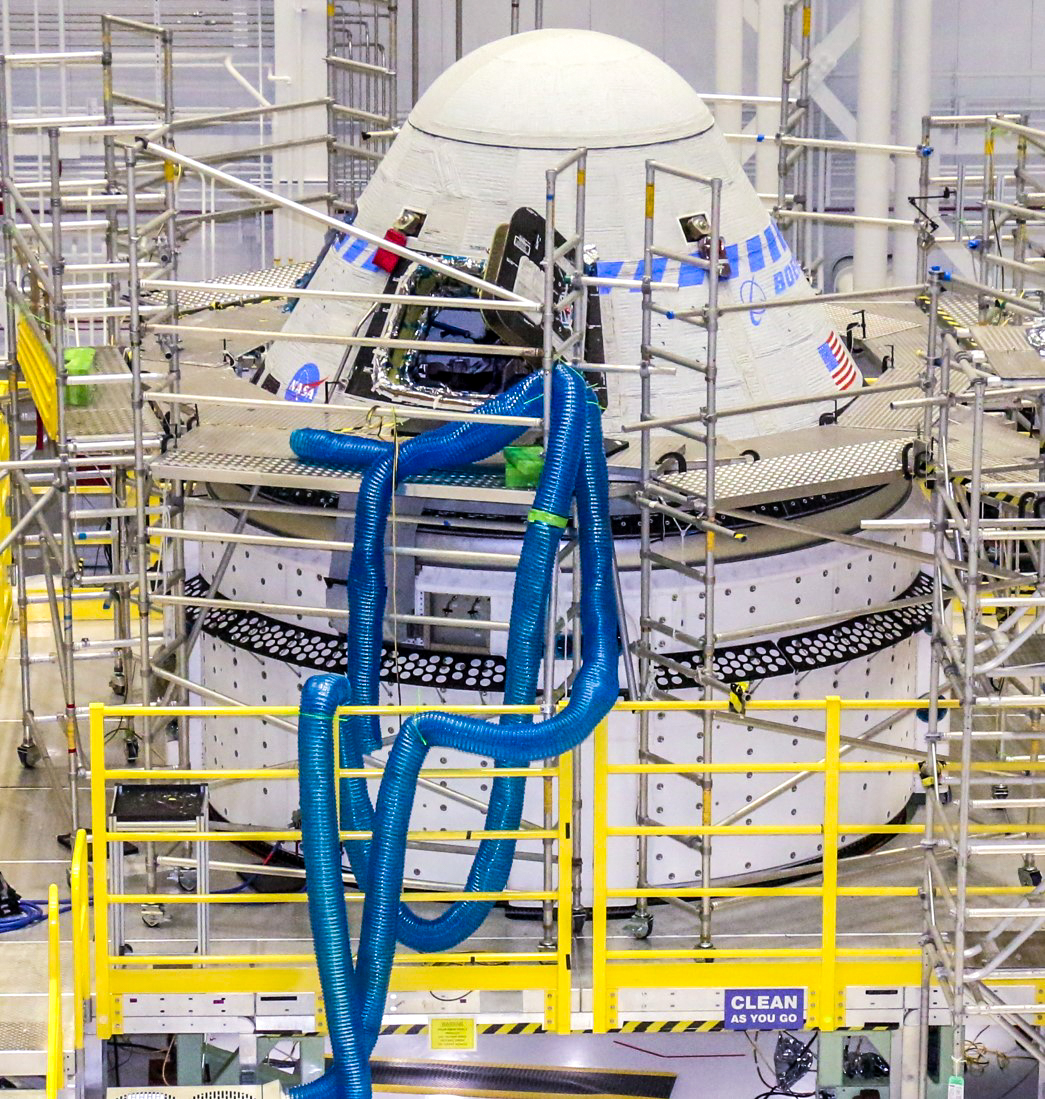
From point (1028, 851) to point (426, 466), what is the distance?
177 inches

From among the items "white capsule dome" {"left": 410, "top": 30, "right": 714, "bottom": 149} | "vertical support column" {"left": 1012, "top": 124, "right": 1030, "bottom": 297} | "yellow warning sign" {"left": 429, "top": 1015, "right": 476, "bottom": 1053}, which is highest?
"white capsule dome" {"left": 410, "top": 30, "right": 714, "bottom": 149}

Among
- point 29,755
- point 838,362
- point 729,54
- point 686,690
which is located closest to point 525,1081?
point 686,690

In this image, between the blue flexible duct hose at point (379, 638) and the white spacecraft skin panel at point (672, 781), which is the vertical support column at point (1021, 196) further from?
the blue flexible duct hose at point (379, 638)

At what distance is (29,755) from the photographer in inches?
798

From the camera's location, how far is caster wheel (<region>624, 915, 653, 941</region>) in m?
17.4

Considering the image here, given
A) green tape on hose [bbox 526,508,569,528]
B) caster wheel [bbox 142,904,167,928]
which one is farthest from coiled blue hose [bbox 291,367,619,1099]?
caster wheel [bbox 142,904,167,928]

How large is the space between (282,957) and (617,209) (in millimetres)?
5561

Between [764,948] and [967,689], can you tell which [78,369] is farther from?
[967,689]

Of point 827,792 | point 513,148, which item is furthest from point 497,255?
point 827,792

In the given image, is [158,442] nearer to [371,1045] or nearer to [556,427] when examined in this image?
[556,427]

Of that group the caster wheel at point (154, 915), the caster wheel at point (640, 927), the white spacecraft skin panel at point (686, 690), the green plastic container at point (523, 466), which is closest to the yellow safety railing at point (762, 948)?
the caster wheel at point (640, 927)

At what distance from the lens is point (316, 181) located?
25453mm

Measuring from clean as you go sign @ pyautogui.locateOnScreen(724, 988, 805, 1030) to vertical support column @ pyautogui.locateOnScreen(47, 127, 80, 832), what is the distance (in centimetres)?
470

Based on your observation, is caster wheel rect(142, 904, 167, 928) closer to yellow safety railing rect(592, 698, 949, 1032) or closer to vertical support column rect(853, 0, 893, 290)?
yellow safety railing rect(592, 698, 949, 1032)
